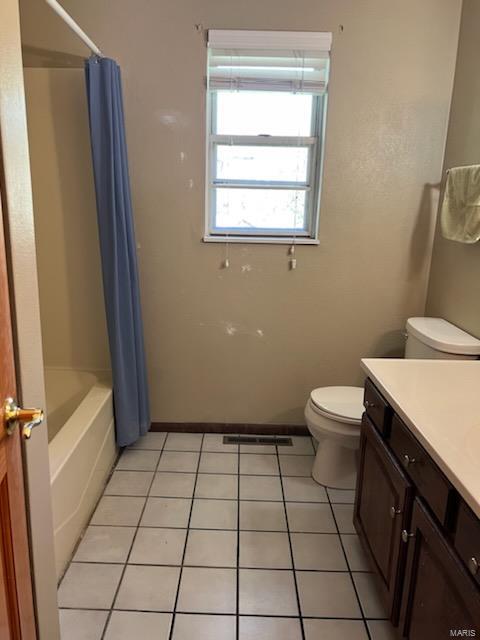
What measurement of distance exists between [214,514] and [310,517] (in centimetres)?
44

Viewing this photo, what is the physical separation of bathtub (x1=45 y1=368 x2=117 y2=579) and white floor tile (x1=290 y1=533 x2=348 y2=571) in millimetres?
916

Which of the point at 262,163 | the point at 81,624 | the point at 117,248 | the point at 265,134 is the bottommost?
the point at 81,624

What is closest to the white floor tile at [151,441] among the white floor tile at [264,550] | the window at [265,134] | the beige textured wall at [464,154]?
the white floor tile at [264,550]

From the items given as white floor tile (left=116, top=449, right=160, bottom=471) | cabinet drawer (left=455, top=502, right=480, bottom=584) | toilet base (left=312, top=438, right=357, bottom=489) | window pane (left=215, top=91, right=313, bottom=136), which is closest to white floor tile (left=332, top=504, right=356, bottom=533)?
toilet base (left=312, top=438, right=357, bottom=489)

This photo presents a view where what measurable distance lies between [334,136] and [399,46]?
0.53m

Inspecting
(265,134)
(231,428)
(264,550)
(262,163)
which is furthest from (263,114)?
(264,550)

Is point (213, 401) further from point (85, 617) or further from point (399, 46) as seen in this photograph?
point (399, 46)

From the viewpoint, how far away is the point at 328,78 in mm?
2408

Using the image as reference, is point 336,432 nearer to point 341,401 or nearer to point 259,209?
point 341,401

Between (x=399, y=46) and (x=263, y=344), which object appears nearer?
(x=399, y=46)

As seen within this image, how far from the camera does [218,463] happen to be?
2561 mm

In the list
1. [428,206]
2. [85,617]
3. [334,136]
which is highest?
[334,136]

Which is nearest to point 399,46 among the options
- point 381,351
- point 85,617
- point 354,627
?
Answer: point 381,351

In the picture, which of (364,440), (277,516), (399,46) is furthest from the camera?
(399,46)
